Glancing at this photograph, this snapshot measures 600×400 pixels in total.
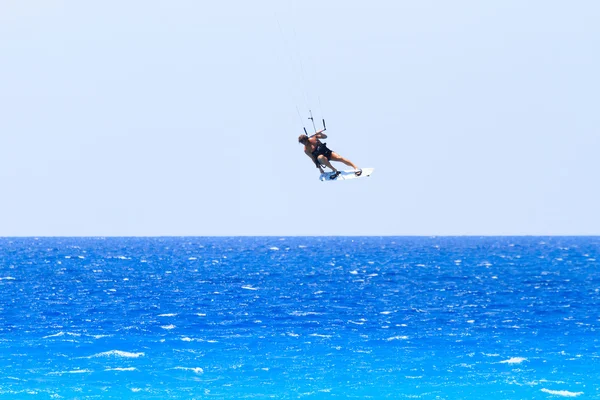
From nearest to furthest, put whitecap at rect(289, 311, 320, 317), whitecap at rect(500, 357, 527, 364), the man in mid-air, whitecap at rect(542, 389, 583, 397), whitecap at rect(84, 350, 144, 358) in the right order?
whitecap at rect(542, 389, 583, 397), the man in mid-air, whitecap at rect(500, 357, 527, 364), whitecap at rect(84, 350, 144, 358), whitecap at rect(289, 311, 320, 317)


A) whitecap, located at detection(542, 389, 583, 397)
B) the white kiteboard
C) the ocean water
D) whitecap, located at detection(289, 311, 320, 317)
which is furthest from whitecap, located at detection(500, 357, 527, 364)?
A: whitecap, located at detection(289, 311, 320, 317)

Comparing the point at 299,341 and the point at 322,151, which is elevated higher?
the point at 322,151

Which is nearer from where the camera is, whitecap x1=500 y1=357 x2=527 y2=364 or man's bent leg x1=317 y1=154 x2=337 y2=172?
man's bent leg x1=317 y1=154 x2=337 y2=172

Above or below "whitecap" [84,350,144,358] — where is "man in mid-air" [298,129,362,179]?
above

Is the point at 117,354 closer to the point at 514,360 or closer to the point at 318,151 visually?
the point at 318,151

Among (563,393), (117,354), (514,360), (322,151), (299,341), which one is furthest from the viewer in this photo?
(299,341)

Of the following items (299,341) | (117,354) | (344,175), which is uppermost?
(344,175)

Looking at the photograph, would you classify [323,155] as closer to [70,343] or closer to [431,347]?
[431,347]

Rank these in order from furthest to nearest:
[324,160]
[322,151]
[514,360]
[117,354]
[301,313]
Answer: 1. [301,313]
2. [117,354]
3. [514,360]
4. [322,151]
5. [324,160]

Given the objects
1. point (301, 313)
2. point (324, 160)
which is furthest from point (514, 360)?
point (301, 313)

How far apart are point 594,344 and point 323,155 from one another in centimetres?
1494

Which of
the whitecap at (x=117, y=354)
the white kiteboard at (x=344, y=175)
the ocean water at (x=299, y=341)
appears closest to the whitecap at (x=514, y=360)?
the ocean water at (x=299, y=341)

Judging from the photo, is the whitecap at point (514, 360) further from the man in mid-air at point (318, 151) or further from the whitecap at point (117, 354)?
the whitecap at point (117, 354)

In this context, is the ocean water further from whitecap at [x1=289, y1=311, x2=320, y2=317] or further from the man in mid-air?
the man in mid-air
